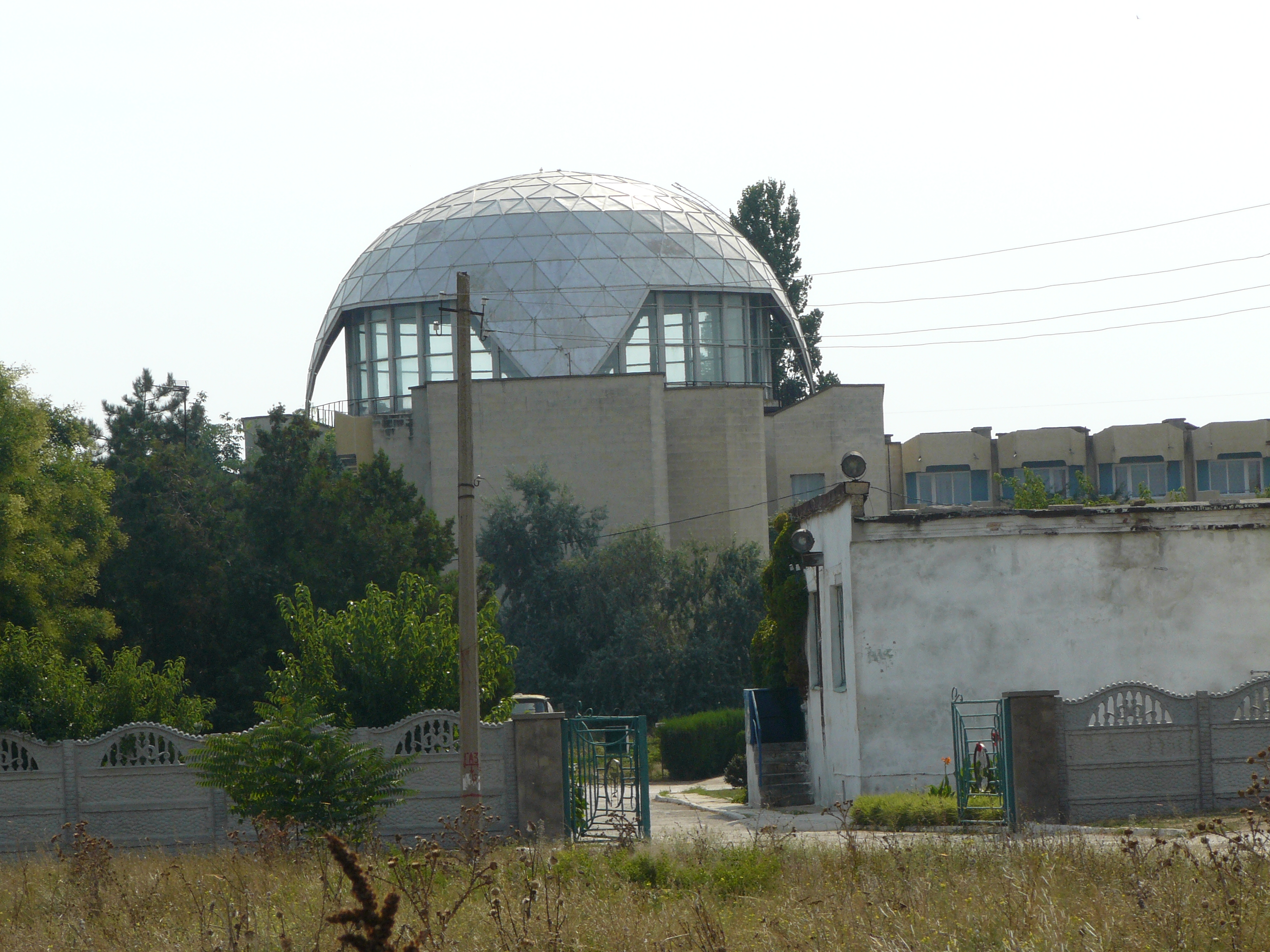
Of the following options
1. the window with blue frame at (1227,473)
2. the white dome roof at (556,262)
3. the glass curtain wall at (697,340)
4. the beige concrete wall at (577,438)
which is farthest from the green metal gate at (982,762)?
the window with blue frame at (1227,473)

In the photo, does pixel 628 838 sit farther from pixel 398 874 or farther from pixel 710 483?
pixel 710 483

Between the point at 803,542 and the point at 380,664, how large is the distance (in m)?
7.33

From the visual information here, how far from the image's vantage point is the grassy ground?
26.8 feet

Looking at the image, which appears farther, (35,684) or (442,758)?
(35,684)

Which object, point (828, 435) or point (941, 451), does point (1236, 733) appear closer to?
point (828, 435)

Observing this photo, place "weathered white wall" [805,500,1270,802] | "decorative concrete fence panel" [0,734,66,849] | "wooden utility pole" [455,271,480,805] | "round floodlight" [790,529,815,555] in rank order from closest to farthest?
"wooden utility pole" [455,271,480,805]
"decorative concrete fence panel" [0,734,66,849]
"weathered white wall" [805,500,1270,802]
"round floodlight" [790,529,815,555]

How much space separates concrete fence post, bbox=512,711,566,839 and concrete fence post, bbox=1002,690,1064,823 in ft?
16.9

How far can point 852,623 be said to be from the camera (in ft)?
67.8

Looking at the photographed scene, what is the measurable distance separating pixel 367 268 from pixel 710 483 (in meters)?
16.4

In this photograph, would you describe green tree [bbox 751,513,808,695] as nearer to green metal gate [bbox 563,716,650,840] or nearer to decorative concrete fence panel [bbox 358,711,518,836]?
green metal gate [bbox 563,716,650,840]

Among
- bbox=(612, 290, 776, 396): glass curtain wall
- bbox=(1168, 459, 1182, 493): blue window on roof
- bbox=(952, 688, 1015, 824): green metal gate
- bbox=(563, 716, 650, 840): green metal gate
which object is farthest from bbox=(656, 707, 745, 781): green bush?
bbox=(1168, 459, 1182, 493): blue window on roof

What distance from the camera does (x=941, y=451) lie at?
63594 mm

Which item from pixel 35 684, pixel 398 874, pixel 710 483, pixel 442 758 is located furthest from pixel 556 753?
pixel 710 483

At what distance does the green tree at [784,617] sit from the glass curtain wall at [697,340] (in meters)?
26.0
